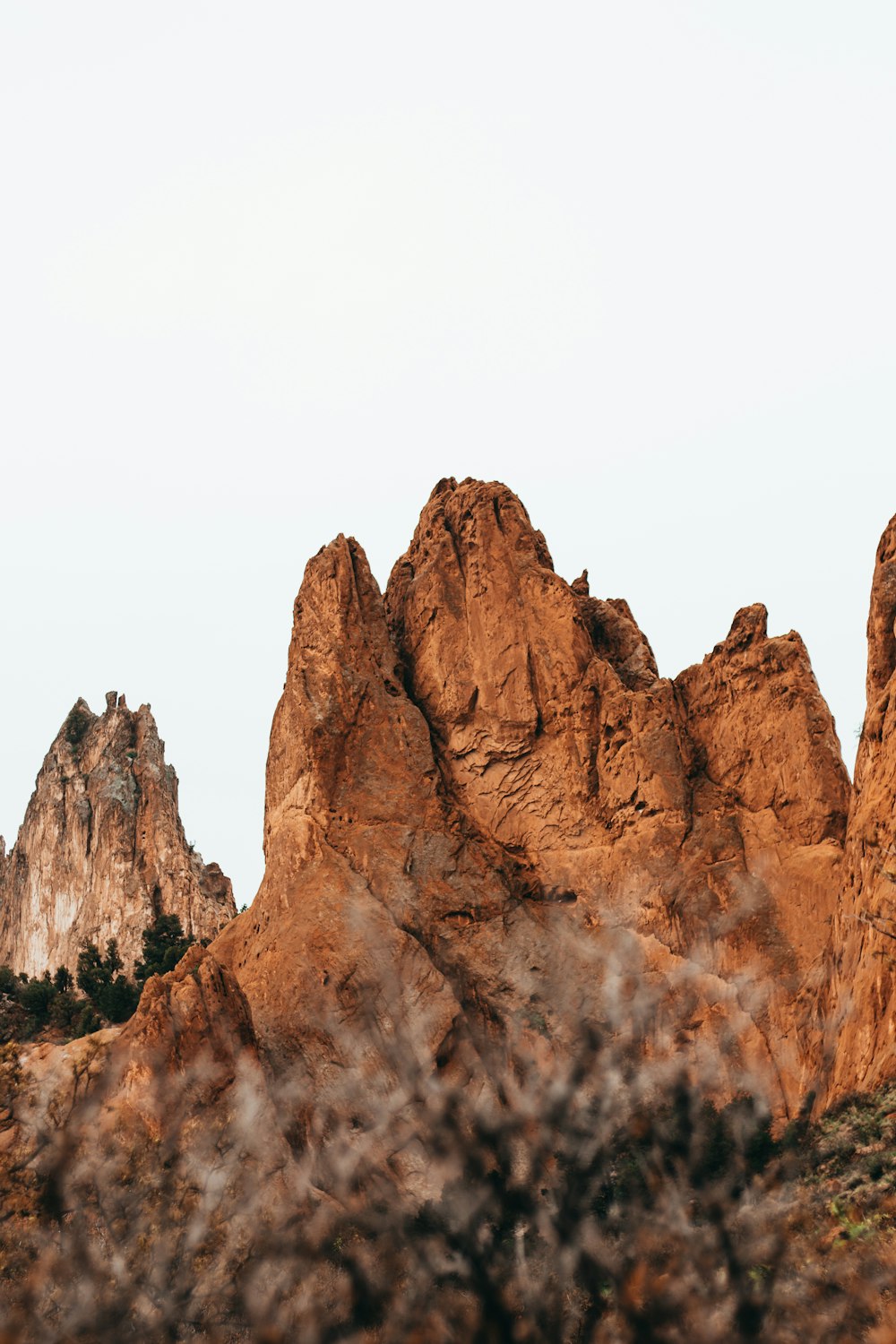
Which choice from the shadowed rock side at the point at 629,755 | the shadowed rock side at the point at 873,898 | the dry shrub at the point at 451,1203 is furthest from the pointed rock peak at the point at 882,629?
the dry shrub at the point at 451,1203

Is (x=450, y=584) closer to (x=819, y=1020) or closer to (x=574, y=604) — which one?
(x=574, y=604)

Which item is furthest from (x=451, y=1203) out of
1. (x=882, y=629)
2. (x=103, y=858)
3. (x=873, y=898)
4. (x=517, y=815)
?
(x=103, y=858)

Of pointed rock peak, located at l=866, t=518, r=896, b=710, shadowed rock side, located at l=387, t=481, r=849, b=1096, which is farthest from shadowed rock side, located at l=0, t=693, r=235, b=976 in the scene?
pointed rock peak, located at l=866, t=518, r=896, b=710

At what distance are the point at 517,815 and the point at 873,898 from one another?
13952mm

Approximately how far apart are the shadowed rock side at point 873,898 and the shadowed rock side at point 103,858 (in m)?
43.5

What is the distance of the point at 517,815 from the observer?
4438 cm

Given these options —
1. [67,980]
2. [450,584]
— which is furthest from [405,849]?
[67,980]

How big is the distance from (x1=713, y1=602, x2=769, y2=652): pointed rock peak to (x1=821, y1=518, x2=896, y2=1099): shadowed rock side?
630cm

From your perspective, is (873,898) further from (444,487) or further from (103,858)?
(103,858)

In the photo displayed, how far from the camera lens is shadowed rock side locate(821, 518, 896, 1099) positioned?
3238cm

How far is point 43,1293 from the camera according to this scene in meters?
29.4

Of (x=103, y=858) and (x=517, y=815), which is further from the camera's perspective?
(x=103, y=858)

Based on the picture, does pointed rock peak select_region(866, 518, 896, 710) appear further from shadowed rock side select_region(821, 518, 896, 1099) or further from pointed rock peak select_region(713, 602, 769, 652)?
pointed rock peak select_region(713, 602, 769, 652)

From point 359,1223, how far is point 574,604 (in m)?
23.5
